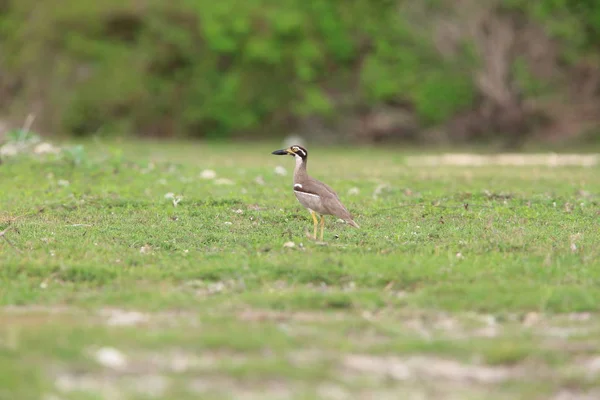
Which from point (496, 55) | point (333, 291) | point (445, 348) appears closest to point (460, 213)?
point (333, 291)

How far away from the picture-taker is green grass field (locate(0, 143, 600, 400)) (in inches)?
240

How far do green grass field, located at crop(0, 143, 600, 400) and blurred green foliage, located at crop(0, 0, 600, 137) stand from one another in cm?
2725

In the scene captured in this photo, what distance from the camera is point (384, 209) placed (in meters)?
13.3

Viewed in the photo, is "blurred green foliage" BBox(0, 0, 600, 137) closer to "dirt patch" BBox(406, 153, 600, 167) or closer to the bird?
"dirt patch" BBox(406, 153, 600, 167)

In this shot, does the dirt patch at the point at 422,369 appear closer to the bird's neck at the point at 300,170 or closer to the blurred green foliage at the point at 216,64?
the bird's neck at the point at 300,170

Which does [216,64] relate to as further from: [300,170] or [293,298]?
[293,298]

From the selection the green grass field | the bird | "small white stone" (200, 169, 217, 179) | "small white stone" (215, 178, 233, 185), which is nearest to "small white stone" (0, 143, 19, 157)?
"small white stone" (200, 169, 217, 179)

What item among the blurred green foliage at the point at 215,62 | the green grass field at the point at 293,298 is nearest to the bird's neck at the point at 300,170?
the green grass field at the point at 293,298

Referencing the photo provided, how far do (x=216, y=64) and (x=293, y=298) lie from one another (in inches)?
1450

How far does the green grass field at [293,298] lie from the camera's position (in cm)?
611

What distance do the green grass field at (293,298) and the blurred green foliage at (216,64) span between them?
2725cm

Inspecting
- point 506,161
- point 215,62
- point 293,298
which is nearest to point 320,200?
point 293,298

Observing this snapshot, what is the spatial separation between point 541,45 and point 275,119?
11981 mm

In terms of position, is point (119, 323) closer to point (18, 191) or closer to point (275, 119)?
point (18, 191)
